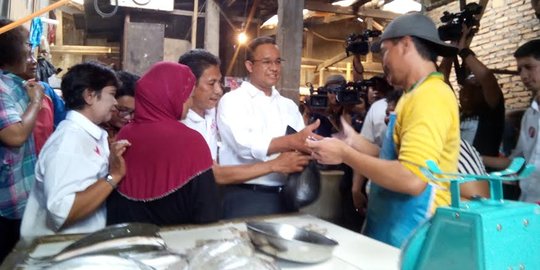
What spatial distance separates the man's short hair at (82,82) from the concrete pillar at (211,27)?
17.6ft

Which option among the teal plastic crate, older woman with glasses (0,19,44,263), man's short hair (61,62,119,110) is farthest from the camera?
older woman with glasses (0,19,44,263)

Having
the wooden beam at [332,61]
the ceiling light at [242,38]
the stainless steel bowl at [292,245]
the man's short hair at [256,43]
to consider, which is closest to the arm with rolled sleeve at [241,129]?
the man's short hair at [256,43]

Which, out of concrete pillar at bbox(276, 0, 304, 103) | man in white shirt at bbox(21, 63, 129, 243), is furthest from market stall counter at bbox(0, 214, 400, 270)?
concrete pillar at bbox(276, 0, 304, 103)

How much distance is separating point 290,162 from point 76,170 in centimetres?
122

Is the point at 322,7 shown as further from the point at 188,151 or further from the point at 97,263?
the point at 97,263

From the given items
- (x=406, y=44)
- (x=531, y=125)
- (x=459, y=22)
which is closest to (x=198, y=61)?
(x=406, y=44)

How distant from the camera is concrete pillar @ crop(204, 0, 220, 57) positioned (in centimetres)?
753

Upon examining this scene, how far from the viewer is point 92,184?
190 cm

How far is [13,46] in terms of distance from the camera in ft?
8.80

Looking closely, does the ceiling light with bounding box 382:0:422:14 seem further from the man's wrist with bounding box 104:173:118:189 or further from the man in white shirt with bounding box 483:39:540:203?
the man's wrist with bounding box 104:173:118:189

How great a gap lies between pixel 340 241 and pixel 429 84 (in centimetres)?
81

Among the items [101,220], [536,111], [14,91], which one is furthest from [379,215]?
[14,91]

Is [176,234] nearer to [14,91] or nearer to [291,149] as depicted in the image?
[291,149]

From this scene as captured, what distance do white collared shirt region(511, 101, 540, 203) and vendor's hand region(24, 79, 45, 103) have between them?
3.34 m
